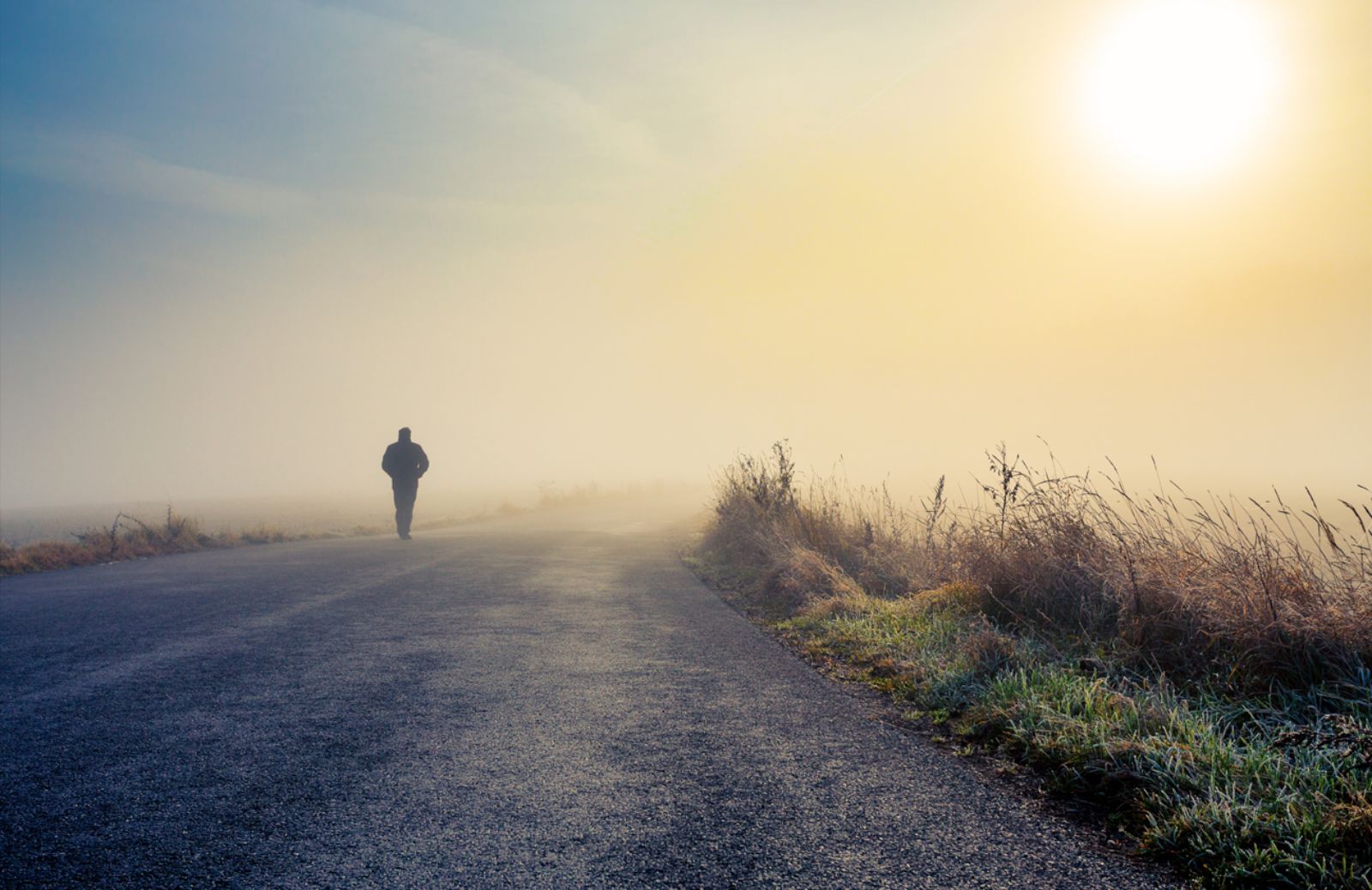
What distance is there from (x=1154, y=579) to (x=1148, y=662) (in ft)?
2.84

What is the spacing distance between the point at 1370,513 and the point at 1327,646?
83 cm

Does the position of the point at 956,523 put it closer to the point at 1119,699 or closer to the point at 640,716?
the point at 1119,699

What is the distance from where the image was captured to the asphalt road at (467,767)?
2.81 meters

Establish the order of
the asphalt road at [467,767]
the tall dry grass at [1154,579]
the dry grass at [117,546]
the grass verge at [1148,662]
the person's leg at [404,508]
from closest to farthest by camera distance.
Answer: the asphalt road at [467,767]
the grass verge at [1148,662]
the tall dry grass at [1154,579]
the dry grass at [117,546]
the person's leg at [404,508]

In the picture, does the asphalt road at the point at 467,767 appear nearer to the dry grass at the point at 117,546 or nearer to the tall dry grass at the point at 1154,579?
the tall dry grass at the point at 1154,579

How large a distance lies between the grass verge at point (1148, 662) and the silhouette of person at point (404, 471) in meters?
11.1

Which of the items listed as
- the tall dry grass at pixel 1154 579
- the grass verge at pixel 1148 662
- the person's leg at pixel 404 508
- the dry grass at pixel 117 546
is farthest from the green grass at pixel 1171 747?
the person's leg at pixel 404 508

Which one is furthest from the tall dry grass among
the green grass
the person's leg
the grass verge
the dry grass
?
the dry grass

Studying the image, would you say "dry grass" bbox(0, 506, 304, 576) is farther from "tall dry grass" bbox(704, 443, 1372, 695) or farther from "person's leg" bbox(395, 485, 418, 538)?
"tall dry grass" bbox(704, 443, 1372, 695)

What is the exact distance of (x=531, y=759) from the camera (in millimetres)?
3869

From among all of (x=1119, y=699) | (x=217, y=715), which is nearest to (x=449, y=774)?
(x=217, y=715)

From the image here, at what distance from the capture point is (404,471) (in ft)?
60.2

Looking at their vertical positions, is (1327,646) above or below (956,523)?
below

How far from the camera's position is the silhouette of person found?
18000 millimetres
